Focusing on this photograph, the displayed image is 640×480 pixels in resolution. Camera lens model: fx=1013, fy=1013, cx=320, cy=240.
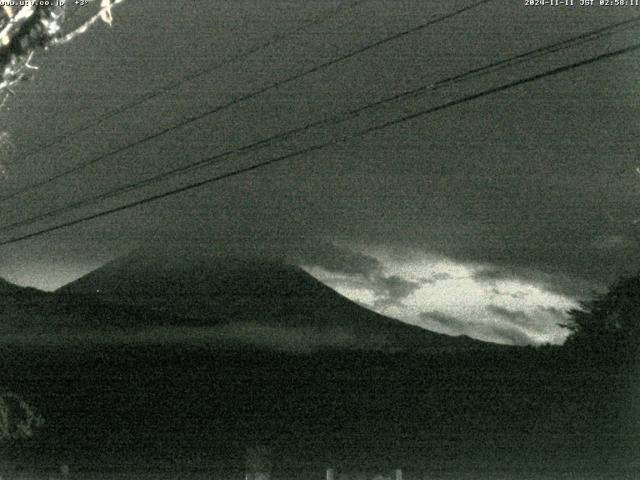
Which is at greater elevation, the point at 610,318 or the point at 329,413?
the point at 610,318

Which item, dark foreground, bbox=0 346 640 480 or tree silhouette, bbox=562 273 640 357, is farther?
tree silhouette, bbox=562 273 640 357

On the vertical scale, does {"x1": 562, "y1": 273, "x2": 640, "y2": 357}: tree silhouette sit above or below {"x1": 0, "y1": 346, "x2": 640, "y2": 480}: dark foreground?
above

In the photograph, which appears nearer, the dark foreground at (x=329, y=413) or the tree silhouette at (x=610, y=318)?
the dark foreground at (x=329, y=413)

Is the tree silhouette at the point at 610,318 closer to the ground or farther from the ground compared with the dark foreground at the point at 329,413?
farther from the ground

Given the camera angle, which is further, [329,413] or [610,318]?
[610,318]
